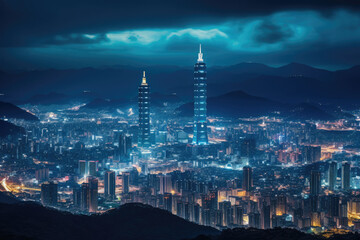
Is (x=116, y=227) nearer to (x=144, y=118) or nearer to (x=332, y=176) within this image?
(x=332, y=176)

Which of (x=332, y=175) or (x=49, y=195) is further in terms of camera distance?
(x=332, y=175)

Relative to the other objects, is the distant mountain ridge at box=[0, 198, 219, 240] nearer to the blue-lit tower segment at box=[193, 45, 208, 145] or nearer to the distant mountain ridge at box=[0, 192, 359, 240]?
the distant mountain ridge at box=[0, 192, 359, 240]

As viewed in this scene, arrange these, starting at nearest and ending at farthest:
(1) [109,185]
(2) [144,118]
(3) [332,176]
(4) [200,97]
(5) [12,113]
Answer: (1) [109,185], (3) [332,176], (2) [144,118], (4) [200,97], (5) [12,113]

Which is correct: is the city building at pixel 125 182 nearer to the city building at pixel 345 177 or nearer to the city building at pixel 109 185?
the city building at pixel 109 185

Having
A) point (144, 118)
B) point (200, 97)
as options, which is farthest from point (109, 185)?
point (200, 97)

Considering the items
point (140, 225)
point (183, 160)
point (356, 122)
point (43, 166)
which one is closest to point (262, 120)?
point (356, 122)

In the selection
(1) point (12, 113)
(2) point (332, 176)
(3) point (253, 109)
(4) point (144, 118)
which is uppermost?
(3) point (253, 109)
